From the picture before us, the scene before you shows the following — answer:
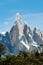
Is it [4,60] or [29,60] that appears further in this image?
[29,60]

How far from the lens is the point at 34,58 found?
2453 inches

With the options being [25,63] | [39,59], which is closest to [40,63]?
[39,59]

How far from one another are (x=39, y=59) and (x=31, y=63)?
1.95 meters

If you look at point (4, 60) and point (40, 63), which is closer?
point (4, 60)

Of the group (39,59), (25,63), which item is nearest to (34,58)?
(39,59)

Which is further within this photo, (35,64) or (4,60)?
(35,64)

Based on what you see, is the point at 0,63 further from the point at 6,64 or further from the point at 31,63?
the point at 31,63

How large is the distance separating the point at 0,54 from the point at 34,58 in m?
6.83

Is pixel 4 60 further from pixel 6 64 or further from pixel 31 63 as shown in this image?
pixel 31 63

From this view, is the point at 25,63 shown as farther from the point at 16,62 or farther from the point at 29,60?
the point at 29,60

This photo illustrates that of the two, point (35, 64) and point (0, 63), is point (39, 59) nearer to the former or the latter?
point (35, 64)

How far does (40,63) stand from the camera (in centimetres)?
6306

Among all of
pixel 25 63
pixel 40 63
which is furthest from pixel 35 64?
pixel 25 63

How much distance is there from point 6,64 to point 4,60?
86 cm
